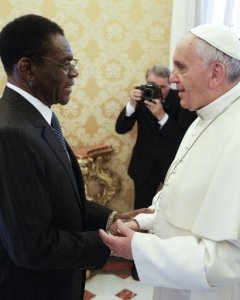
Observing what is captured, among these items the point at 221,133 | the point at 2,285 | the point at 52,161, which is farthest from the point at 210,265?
the point at 2,285

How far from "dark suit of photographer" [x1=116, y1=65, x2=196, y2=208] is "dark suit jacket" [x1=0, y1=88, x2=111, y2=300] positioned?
1391 millimetres

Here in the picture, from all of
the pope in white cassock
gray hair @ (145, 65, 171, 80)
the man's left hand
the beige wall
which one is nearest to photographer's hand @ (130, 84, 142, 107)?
gray hair @ (145, 65, 171, 80)

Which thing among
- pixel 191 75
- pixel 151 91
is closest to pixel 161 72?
pixel 151 91

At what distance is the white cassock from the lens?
3.61 ft

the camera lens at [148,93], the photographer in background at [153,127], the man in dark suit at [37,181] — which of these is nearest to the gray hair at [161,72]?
the photographer in background at [153,127]

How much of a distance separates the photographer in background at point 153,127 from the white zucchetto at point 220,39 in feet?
4.30

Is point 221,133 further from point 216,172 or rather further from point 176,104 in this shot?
point 176,104

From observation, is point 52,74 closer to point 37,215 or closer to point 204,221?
point 37,215

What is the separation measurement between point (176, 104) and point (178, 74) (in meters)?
1.42

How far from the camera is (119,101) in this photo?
3006 millimetres

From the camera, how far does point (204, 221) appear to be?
3.76 ft

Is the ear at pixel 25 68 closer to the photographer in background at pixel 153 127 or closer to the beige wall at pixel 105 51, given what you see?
the photographer in background at pixel 153 127

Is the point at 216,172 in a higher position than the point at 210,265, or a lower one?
higher

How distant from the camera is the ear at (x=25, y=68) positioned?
1.20m
